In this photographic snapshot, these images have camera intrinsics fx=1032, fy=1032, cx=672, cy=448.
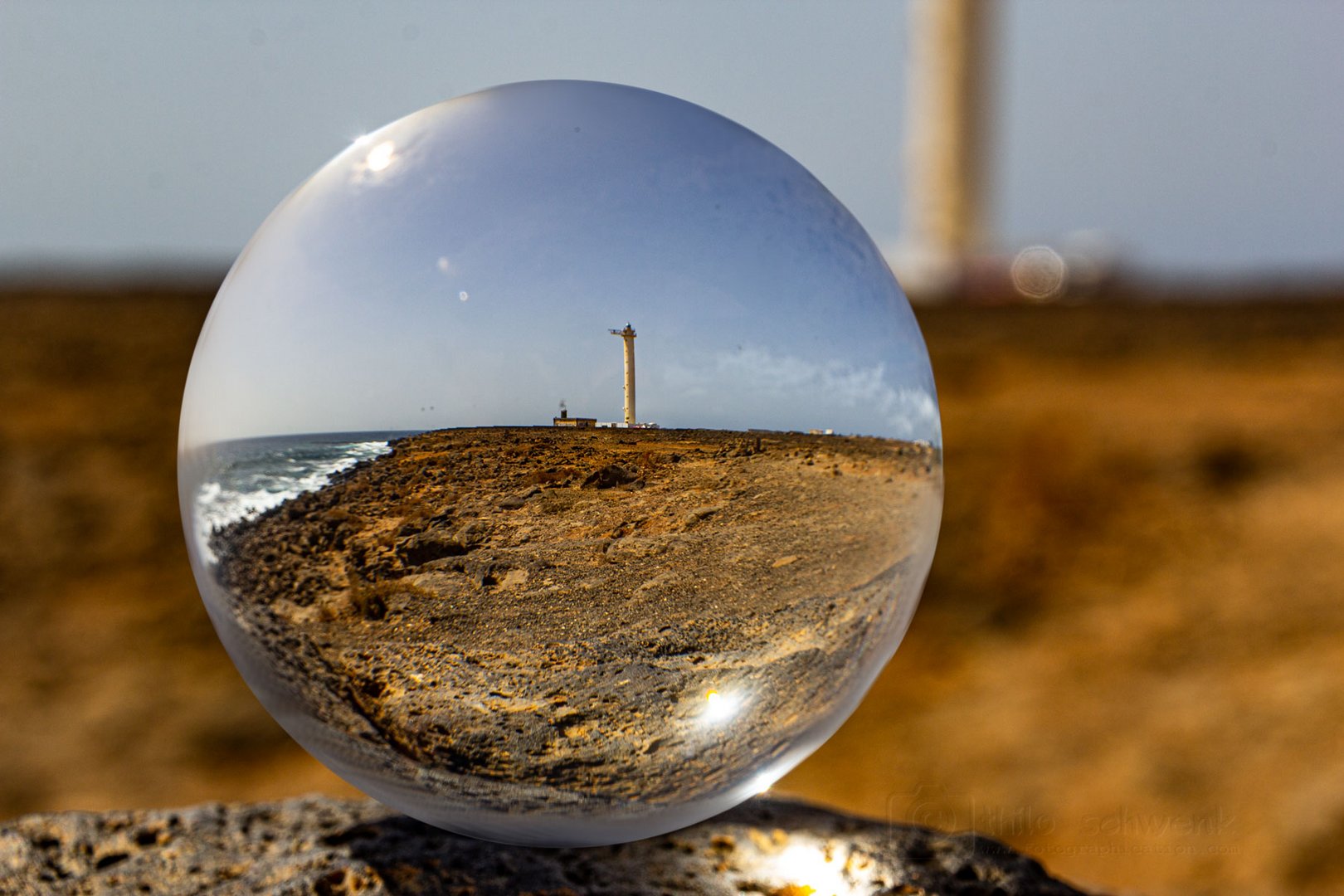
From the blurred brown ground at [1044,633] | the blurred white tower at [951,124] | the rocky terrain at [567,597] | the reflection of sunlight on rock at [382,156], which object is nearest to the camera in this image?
the rocky terrain at [567,597]

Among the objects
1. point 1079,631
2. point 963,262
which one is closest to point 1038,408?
point 1079,631

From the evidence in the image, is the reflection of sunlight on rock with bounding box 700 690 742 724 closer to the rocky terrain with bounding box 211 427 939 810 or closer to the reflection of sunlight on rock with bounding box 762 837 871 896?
the rocky terrain with bounding box 211 427 939 810

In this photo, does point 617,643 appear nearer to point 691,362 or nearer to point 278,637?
point 691,362

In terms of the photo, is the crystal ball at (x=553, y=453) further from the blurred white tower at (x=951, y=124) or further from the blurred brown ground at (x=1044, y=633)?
the blurred white tower at (x=951, y=124)

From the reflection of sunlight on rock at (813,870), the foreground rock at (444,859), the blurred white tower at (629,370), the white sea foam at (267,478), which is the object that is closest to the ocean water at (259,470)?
the white sea foam at (267,478)

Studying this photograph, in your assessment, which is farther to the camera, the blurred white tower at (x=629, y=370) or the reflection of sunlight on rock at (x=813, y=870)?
the reflection of sunlight on rock at (x=813, y=870)

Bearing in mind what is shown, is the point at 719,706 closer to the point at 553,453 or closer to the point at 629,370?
the point at 553,453
